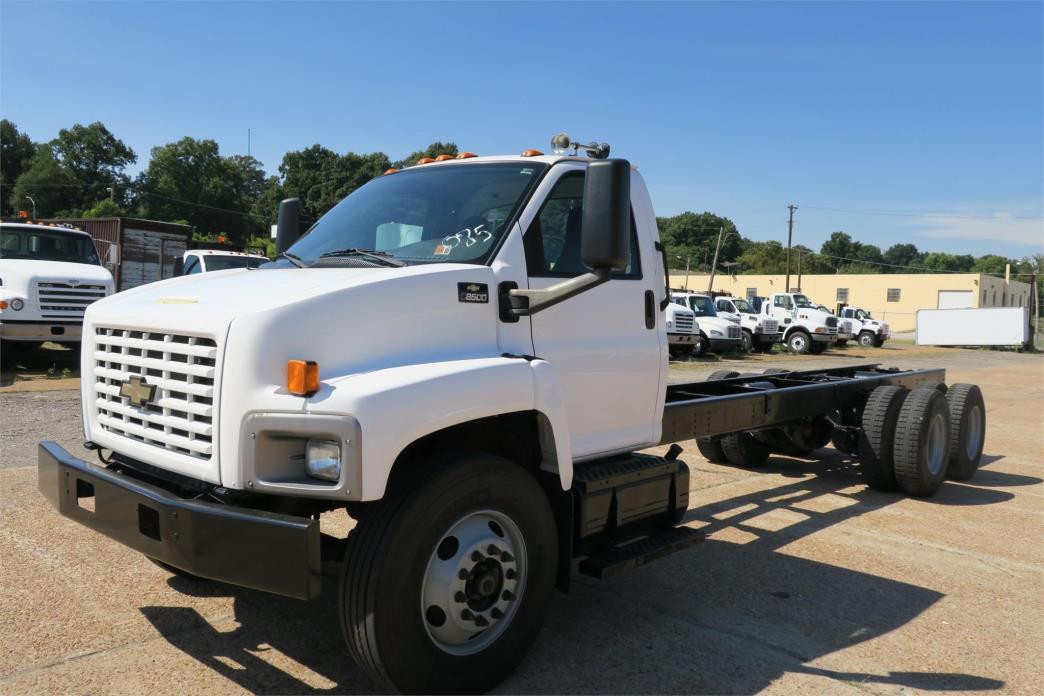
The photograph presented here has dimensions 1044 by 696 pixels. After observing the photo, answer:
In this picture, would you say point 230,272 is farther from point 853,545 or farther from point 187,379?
point 853,545

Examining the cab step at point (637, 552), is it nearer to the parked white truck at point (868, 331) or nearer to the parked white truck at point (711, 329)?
the parked white truck at point (711, 329)

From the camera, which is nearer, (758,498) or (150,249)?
(758,498)

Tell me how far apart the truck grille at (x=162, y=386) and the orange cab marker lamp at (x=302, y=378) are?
1.01ft

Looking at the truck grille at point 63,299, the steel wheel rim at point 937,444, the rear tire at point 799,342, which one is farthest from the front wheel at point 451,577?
the rear tire at point 799,342

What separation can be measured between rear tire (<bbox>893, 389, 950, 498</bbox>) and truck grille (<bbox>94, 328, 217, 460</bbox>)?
584 cm

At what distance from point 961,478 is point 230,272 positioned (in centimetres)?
704

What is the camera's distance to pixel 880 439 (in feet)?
22.4

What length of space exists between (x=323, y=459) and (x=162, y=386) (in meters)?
0.81

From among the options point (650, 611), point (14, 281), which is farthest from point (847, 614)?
point (14, 281)

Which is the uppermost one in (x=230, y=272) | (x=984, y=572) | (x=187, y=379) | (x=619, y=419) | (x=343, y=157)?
(x=343, y=157)

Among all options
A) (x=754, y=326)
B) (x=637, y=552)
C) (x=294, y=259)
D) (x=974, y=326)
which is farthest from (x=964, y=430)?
(x=974, y=326)

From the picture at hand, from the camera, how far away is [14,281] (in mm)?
12250

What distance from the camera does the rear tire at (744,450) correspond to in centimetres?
793

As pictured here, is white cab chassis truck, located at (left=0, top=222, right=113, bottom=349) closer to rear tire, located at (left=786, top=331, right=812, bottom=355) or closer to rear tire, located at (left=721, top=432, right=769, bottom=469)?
rear tire, located at (left=721, top=432, right=769, bottom=469)
